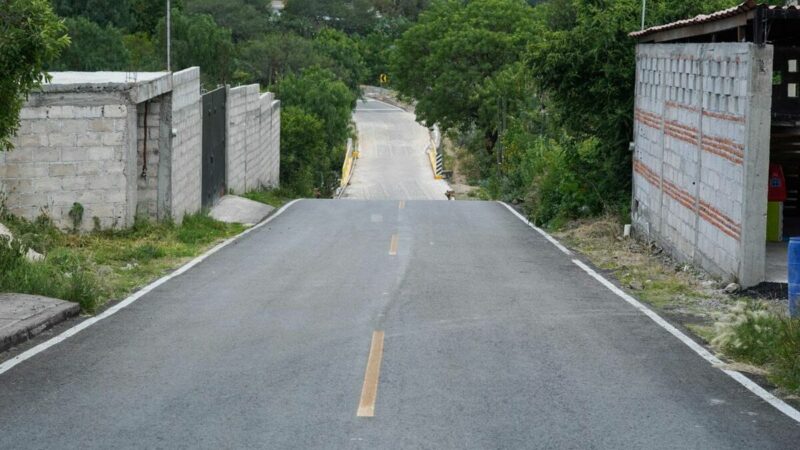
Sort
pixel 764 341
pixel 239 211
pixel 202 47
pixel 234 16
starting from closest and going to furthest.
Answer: pixel 764 341 → pixel 239 211 → pixel 202 47 → pixel 234 16

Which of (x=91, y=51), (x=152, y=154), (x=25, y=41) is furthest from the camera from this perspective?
(x=91, y=51)

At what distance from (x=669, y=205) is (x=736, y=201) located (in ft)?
14.4

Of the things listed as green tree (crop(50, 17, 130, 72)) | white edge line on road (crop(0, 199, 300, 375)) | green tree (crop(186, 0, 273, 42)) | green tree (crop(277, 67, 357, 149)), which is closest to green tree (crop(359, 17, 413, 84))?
green tree (crop(186, 0, 273, 42))

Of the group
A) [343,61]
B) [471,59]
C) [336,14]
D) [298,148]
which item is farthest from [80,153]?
[336,14]

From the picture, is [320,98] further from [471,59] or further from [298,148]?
[298,148]

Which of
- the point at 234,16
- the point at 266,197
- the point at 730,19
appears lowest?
the point at 266,197

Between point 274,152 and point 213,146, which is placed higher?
point 213,146

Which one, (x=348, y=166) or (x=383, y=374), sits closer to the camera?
(x=383, y=374)

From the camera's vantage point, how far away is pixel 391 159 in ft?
277

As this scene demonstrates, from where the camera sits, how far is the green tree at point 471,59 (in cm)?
7169

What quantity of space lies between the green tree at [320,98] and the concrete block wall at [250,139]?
20570 mm

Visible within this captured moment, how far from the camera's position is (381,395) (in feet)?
29.9

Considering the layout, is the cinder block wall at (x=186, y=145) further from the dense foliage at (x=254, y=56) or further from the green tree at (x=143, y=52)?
the green tree at (x=143, y=52)

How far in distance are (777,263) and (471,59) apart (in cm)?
5892
